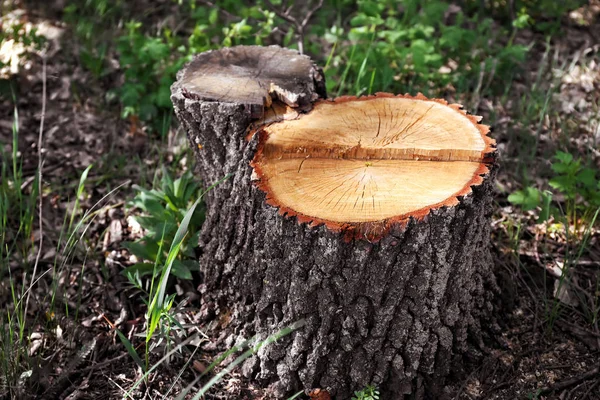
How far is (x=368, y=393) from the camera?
2.22 m

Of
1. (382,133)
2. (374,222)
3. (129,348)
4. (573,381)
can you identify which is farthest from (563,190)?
(129,348)

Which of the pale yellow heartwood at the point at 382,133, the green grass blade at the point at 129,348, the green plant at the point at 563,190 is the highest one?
the pale yellow heartwood at the point at 382,133

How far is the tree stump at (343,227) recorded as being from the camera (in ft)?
6.56

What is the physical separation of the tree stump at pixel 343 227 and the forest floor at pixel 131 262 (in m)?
0.21

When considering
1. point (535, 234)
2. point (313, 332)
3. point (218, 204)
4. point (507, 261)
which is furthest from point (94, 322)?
point (535, 234)

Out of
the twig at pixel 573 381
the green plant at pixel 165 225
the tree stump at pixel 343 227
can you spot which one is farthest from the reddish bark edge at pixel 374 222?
the twig at pixel 573 381

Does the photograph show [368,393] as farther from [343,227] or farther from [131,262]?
[131,262]

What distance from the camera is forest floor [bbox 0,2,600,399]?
236 cm

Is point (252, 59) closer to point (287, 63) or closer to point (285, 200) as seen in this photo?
point (287, 63)

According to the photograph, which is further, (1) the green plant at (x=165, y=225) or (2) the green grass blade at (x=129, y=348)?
(1) the green plant at (x=165, y=225)

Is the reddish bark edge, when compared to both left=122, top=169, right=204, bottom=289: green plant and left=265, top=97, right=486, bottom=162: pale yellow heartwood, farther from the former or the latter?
left=122, top=169, right=204, bottom=289: green plant

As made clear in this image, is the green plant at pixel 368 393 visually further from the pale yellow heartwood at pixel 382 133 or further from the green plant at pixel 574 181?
the green plant at pixel 574 181

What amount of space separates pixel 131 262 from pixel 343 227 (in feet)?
4.33

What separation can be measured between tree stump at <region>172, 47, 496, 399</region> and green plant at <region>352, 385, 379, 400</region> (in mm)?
27
